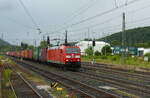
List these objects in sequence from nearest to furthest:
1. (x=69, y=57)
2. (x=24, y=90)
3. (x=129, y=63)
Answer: (x=24, y=90)
(x=69, y=57)
(x=129, y=63)

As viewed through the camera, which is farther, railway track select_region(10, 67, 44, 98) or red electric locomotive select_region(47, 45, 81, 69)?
red electric locomotive select_region(47, 45, 81, 69)

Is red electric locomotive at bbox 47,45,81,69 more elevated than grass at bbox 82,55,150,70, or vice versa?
red electric locomotive at bbox 47,45,81,69

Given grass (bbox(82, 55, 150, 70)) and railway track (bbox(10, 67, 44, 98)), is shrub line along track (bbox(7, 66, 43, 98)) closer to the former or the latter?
railway track (bbox(10, 67, 44, 98))

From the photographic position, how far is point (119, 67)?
4022 centimetres

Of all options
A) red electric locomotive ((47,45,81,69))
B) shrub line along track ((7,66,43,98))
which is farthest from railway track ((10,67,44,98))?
red electric locomotive ((47,45,81,69))

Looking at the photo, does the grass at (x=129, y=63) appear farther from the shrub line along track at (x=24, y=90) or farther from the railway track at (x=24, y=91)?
the railway track at (x=24, y=91)

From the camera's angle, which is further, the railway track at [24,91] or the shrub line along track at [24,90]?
the shrub line along track at [24,90]

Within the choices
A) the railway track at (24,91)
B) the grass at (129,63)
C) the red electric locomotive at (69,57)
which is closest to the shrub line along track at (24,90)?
the railway track at (24,91)

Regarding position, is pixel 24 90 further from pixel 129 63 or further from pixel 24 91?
pixel 129 63

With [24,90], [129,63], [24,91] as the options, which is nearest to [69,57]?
[24,90]

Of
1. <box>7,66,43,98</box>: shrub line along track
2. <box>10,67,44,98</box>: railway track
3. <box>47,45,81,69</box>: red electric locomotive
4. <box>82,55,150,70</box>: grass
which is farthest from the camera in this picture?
Result: <box>82,55,150,70</box>: grass

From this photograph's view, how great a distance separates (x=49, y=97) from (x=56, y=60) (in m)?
22.1

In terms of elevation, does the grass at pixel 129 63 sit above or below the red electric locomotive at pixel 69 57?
below

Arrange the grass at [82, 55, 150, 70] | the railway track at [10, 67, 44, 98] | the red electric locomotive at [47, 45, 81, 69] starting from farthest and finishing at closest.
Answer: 1. the grass at [82, 55, 150, 70]
2. the red electric locomotive at [47, 45, 81, 69]
3. the railway track at [10, 67, 44, 98]
